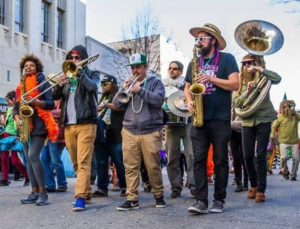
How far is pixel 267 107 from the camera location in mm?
6625

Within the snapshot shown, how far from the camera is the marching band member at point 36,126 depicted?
Result: 6.46m

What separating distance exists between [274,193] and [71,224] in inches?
152

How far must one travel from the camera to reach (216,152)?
562cm

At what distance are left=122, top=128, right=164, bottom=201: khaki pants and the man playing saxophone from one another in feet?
1.76

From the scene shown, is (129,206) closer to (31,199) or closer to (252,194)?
(31,199)

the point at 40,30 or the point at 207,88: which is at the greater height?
the point at 40,30

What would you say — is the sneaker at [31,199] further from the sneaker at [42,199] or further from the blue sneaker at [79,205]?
the blue sneaker at [79,205]

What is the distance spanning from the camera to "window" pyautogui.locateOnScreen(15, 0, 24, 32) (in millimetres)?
21656

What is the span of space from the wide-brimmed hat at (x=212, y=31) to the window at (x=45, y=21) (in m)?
19.2

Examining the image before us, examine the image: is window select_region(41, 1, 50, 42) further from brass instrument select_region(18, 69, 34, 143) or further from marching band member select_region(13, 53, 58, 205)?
brass instrument select_region(18, 69, 34, 143)

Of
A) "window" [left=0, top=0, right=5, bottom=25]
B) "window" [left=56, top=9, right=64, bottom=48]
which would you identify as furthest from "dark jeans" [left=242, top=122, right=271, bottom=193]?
"window" [left=56, top=9, right=64, bottom=48]

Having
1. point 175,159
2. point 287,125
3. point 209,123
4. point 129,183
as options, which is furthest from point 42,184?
point 287,125

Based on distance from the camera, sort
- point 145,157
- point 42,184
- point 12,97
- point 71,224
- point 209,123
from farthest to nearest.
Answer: point 12,97 → point 42,184 → point 145,157 → point 209,123 → point 71,224

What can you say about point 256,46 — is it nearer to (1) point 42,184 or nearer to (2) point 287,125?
(1) point 42,184
